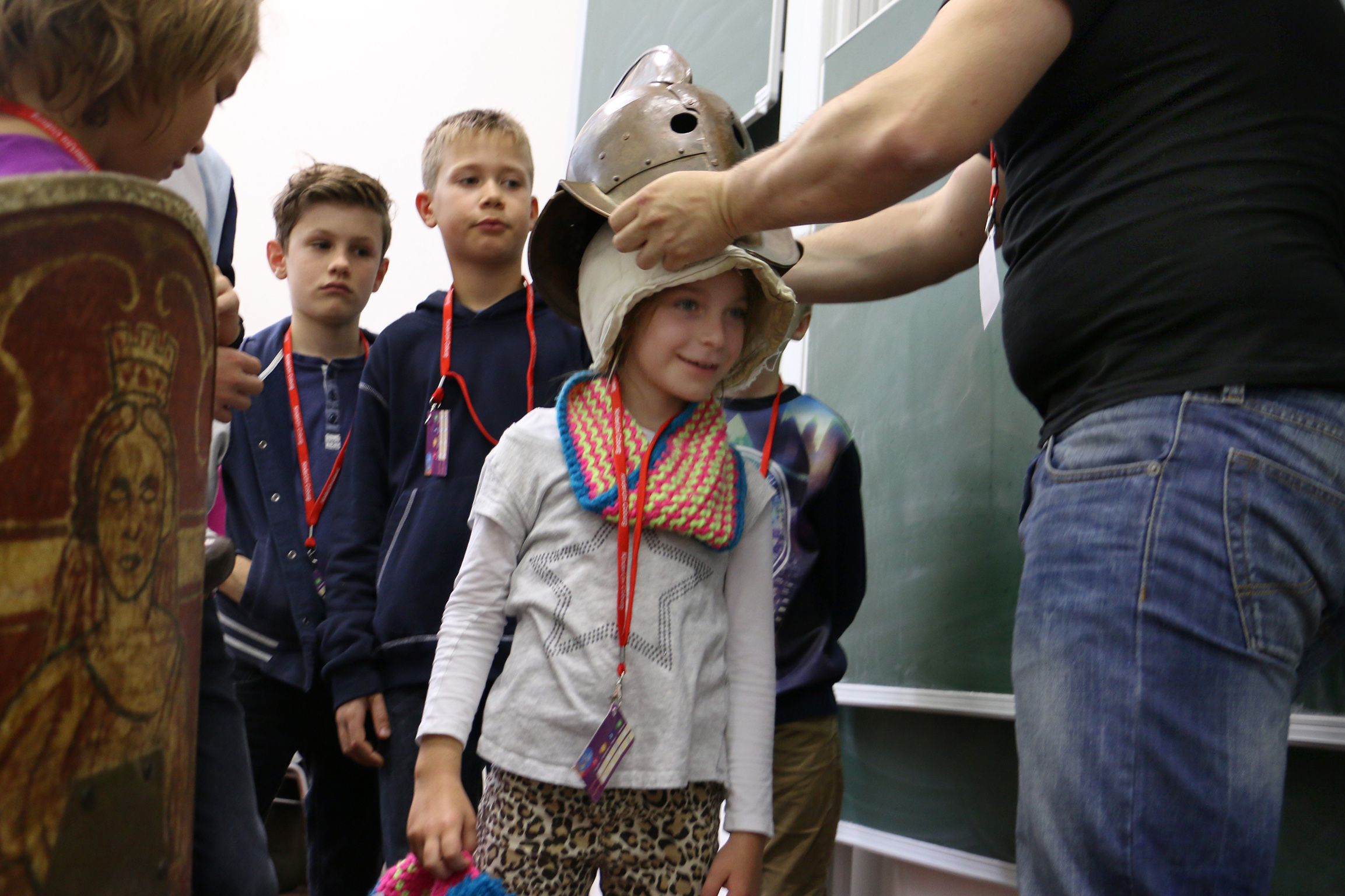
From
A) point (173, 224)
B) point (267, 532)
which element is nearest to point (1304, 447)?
point (173, 224)

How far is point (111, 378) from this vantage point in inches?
26.3

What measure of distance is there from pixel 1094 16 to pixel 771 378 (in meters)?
1.18

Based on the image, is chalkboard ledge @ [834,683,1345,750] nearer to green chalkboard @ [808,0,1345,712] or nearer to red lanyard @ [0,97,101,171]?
green chalkboard @ [808,0,1345,712]

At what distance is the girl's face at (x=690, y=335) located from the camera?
139 cm

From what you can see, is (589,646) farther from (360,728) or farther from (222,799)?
(360,728)

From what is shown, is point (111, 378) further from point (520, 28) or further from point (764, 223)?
point (520, 28)

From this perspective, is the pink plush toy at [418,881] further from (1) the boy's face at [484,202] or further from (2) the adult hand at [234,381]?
(1) the boy's face at [484,202]

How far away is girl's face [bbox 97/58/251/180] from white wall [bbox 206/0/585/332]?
402 centimetres

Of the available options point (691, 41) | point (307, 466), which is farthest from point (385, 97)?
point (307, 466)

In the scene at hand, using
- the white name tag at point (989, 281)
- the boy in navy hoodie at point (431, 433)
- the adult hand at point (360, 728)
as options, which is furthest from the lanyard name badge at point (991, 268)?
the adult hand at point (360, 728)

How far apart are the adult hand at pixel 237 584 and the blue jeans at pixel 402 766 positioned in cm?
47

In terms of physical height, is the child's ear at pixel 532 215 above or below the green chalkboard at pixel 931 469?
above

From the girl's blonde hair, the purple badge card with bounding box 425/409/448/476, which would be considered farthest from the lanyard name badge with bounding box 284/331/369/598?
the girl's blonde hair

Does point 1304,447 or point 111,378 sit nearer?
point 111,378
